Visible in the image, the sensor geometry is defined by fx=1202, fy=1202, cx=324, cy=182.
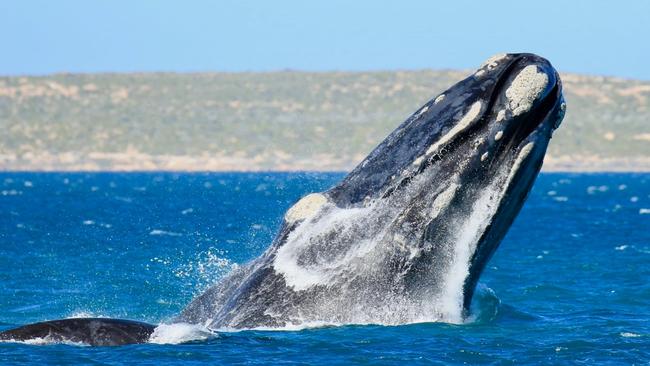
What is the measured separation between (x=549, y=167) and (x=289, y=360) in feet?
364

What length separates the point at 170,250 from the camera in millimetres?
24062

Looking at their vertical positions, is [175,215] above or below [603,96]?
below

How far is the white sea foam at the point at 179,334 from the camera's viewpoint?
9.36 m

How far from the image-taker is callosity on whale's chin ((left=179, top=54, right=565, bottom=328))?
859 centimetres

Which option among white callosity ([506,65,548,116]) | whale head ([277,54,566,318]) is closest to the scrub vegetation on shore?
whale head ([277,54,566,318])

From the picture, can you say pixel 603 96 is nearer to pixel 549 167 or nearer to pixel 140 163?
pixel 549 167

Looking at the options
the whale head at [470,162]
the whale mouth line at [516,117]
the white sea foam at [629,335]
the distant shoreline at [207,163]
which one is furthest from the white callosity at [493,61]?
the distant shoreline at [207,163]

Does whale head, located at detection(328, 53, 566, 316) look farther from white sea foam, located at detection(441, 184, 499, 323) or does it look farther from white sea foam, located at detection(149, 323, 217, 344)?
white sea foam, located at detection(149, 323, 217, 344)

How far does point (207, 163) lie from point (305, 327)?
336ft

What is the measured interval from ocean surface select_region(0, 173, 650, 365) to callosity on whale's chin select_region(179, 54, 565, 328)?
0.32 m

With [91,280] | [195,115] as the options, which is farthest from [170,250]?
[195,115]

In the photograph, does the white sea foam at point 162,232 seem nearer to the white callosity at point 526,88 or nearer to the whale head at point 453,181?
the whale head at point 453,181

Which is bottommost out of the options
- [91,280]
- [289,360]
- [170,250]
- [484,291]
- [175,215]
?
[289,360]

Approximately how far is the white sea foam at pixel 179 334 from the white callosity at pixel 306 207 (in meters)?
1.12
